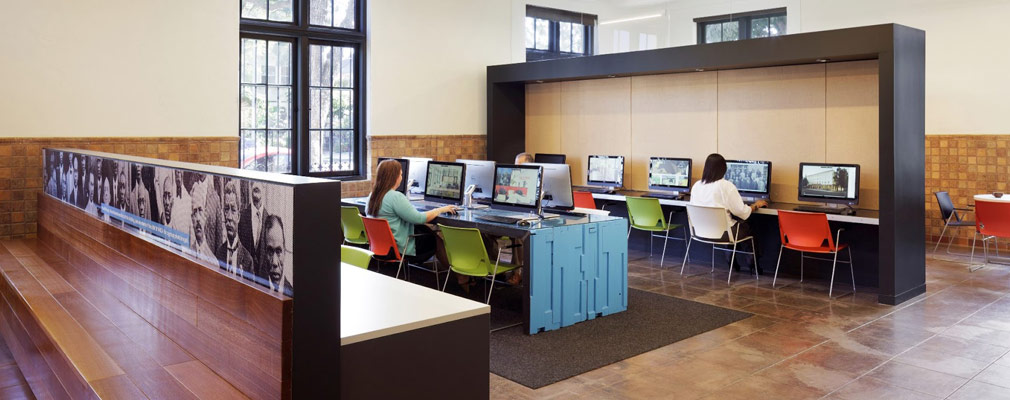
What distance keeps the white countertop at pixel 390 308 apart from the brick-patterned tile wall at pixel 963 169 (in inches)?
313

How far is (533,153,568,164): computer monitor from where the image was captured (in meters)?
9.67

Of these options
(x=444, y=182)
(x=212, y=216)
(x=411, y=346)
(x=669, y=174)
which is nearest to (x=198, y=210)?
(x=212, y=216)

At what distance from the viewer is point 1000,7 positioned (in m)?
8.34

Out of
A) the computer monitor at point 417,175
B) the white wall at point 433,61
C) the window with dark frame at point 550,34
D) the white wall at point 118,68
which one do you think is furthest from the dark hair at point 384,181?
the window with dark frame at point 550,34

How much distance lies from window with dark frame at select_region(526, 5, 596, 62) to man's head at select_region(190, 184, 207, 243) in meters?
8.78

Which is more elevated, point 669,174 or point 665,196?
point 669,174

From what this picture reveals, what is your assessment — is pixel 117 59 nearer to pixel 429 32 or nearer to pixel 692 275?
pixel 429 32

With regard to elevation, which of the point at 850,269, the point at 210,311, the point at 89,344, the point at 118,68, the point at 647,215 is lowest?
the point at 850,269

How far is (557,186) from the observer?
6293mm

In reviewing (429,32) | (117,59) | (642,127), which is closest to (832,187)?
(642,127)

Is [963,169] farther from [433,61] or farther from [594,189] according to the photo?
[433,61]

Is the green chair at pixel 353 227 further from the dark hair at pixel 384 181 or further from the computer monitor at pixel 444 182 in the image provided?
the computer monitor at pixel 444 182

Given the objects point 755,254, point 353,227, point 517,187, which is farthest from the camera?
point 755,254

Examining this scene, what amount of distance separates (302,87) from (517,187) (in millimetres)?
3856
